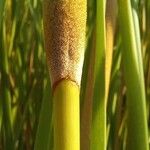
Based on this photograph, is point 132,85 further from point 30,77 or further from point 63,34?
point 30,77

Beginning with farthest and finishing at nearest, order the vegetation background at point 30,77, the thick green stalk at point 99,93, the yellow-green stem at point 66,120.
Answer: the vegetation background at point 30,77 < the thick green stalk at point 99,93 < the yellow-green stem at point 66,120

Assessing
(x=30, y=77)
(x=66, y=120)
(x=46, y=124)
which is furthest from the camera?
(x=30, y=77)

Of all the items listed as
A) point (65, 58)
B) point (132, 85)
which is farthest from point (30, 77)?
point (65, 58)

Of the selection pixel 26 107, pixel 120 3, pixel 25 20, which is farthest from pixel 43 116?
pixel 25 20

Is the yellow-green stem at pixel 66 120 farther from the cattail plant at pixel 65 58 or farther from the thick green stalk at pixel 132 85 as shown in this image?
the thick green stalk at pixel 132 85

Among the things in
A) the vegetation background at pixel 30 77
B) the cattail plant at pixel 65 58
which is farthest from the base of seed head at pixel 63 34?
the vegetation background at pixel 30 77

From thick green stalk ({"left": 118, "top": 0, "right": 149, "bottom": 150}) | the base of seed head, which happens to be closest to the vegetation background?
thick green stalk ({"left": 118, "top": 0, "right": 149, "bottom": 150})
